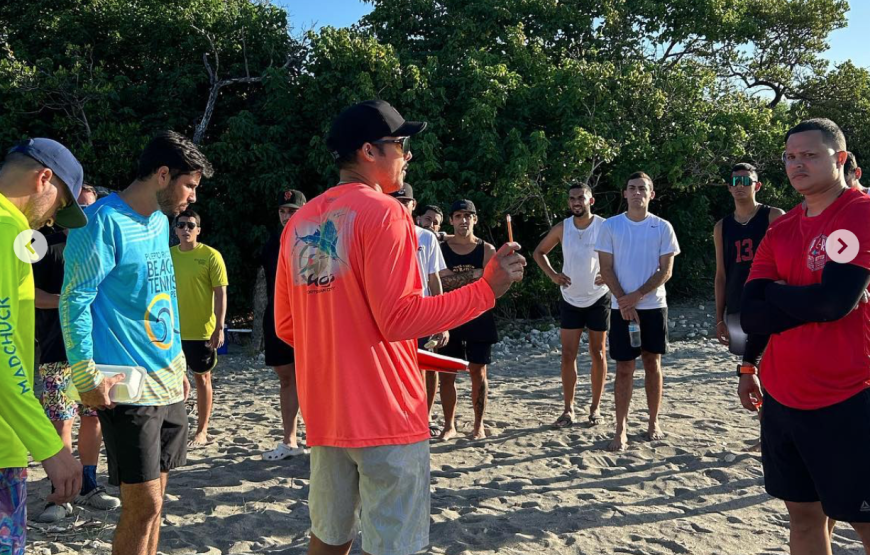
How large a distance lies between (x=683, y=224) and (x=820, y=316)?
15.2 meters

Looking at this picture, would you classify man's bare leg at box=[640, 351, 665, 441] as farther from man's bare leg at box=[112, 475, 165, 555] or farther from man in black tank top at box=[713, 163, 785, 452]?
man's bare leg at box=[112, 475, 165, 555]

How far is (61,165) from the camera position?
7.50ft

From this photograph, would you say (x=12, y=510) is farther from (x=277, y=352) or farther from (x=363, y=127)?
(x=277, y=352)

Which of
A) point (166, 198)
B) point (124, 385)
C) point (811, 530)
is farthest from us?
point (166, 198)

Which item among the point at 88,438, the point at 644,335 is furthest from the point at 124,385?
the point at 644,335

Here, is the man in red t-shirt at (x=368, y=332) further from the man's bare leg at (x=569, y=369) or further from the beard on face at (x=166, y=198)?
the man's bare leg at (x=569, y=369)

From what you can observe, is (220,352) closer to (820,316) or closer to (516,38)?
(516,38)

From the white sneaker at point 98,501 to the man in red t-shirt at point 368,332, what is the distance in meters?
2.74

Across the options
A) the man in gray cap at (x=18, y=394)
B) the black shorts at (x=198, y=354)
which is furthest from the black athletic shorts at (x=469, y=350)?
the man in gray cap at (x=18, y=394)

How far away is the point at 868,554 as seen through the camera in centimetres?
272

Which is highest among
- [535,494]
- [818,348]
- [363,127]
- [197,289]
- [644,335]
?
[363,127]

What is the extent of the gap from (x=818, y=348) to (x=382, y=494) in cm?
179

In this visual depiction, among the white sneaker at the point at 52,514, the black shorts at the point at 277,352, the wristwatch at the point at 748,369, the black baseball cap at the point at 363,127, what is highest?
the black baseball cap at the point at 363,127

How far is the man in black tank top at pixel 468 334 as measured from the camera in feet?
20.9
